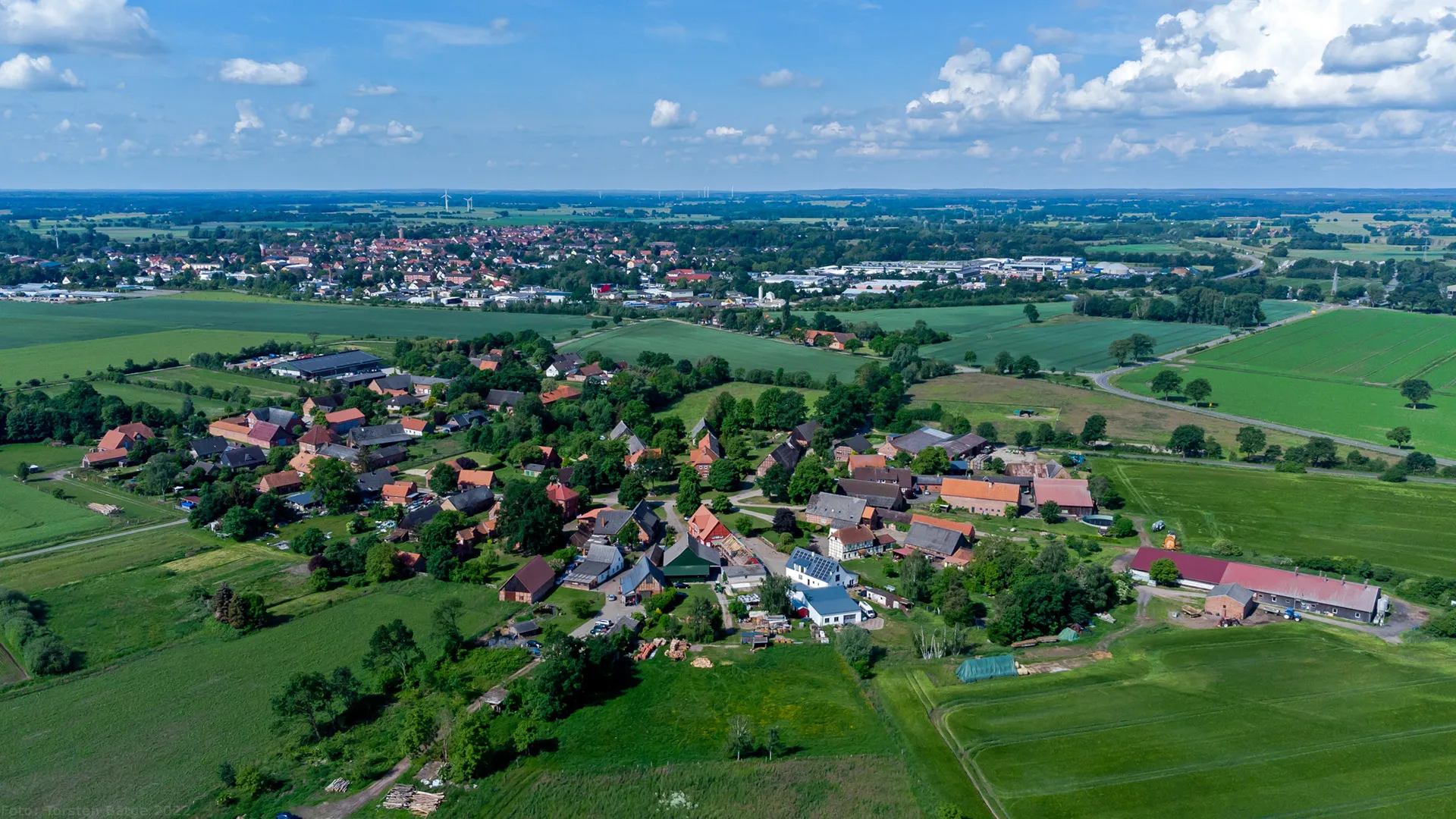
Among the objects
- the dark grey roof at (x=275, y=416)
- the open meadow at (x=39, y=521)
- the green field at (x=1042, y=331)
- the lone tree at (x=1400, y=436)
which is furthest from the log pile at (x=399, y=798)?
the green field at (x=1042, y=331)

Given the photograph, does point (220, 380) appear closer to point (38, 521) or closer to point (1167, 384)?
point (38, 521)

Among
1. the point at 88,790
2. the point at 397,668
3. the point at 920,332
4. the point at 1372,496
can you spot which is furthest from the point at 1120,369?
the point at 88,790

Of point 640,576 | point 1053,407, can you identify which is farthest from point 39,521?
point 1053,407

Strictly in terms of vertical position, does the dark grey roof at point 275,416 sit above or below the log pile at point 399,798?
above

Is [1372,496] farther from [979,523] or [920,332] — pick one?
[920,332]

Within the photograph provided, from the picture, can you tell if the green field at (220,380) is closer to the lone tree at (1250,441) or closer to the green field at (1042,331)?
the green field at (1042,331)
